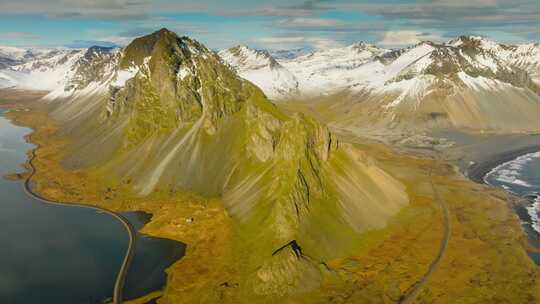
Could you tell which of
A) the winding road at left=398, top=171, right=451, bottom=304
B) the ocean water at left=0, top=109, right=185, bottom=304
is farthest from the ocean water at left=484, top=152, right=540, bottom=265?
the ocean water at left=0, top=109, right=185, bottom=304

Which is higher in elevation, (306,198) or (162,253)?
(306,198)

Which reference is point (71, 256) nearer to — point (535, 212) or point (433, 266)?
point (433, 266)

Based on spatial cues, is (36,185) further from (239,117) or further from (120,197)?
(239,117)

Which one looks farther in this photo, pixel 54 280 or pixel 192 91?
pixel 192 91

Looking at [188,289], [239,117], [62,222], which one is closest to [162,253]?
[188,289]

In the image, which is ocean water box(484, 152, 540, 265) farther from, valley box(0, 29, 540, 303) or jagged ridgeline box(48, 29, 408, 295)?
jagged ridgeline box(48, 29, 408, 295)

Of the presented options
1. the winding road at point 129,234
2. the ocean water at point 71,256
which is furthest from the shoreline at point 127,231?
the ocean water at point 71,256

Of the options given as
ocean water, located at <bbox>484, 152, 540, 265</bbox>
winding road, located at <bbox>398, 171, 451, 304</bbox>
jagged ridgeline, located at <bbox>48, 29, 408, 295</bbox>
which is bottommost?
ocean water, located at <bbox>484, 152, 540, 265</bbox>

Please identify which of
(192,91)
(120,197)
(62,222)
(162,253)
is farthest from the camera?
(192,91)
